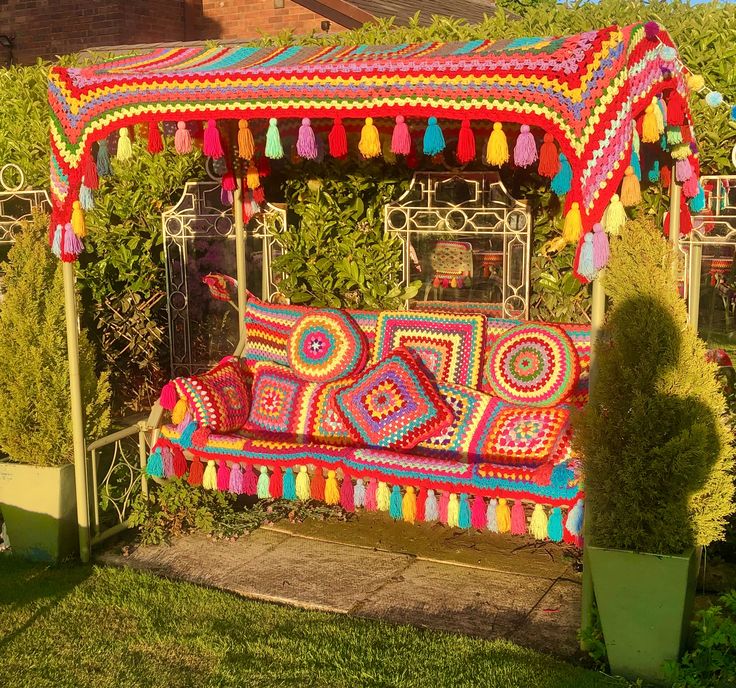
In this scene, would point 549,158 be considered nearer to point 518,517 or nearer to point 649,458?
point 649,458

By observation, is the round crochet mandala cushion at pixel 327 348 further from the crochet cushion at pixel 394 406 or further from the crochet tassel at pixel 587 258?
the crochet tassel at pixel 587 258

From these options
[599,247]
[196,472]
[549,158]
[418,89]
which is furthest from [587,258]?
[196,472]

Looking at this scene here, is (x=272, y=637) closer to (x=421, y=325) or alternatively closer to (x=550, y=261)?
(x=421, y=325)

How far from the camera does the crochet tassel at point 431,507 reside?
4.66m

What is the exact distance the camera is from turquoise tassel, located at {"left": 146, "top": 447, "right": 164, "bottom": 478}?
5.26 meters

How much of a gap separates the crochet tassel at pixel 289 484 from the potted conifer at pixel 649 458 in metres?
1.80

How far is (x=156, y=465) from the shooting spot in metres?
5.26

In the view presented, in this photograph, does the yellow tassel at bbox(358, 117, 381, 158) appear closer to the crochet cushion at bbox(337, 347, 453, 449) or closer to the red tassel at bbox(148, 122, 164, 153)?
the red tassel at bbox(148, 122, 164, 153)

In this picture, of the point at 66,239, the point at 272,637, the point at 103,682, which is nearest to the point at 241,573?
the point at 272,637

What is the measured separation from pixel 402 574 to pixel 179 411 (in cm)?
156

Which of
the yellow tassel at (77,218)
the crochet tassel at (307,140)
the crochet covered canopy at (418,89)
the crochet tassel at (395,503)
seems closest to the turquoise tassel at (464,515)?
the crochet tassel at (395,503)

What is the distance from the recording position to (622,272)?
145 inches

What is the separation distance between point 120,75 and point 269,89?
78cm

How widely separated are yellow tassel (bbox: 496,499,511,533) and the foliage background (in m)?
2.07
